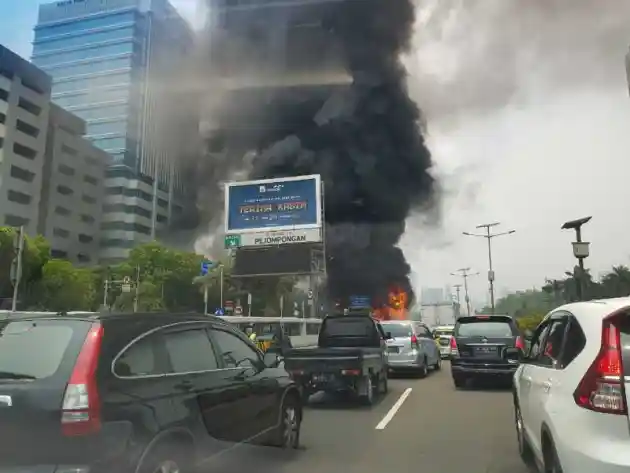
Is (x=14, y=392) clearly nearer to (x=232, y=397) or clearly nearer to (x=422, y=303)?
(x=232, y=397)

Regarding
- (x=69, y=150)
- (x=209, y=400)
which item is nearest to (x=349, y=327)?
(x=209, y=400)

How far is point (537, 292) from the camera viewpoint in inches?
2554

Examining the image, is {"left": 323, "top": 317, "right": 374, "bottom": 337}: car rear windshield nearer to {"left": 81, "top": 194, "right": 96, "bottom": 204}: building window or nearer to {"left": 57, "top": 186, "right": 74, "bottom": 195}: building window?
{"left": 81, "top": 194, "right": 96, "bottom": 204}: building window

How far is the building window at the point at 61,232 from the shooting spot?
143ft

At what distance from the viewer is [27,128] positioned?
4706 centimetres

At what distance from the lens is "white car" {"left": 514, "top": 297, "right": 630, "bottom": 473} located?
2938 mm

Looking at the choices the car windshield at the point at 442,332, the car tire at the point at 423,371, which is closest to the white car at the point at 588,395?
the car tire at the point at 423,371

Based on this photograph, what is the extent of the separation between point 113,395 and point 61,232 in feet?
146

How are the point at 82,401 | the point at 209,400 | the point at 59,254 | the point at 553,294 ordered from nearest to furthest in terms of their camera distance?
1. the point at 82,401
2. the point at 209,400
3. the point at 59,254
4. the point at 553,294

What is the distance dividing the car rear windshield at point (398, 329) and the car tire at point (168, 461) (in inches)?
463

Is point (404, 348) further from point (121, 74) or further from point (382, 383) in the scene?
point (121, 74)

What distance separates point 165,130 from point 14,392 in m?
35.2

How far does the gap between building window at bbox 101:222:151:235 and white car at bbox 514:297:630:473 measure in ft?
142

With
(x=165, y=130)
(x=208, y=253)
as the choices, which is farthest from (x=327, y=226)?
(x=165, y=130)
